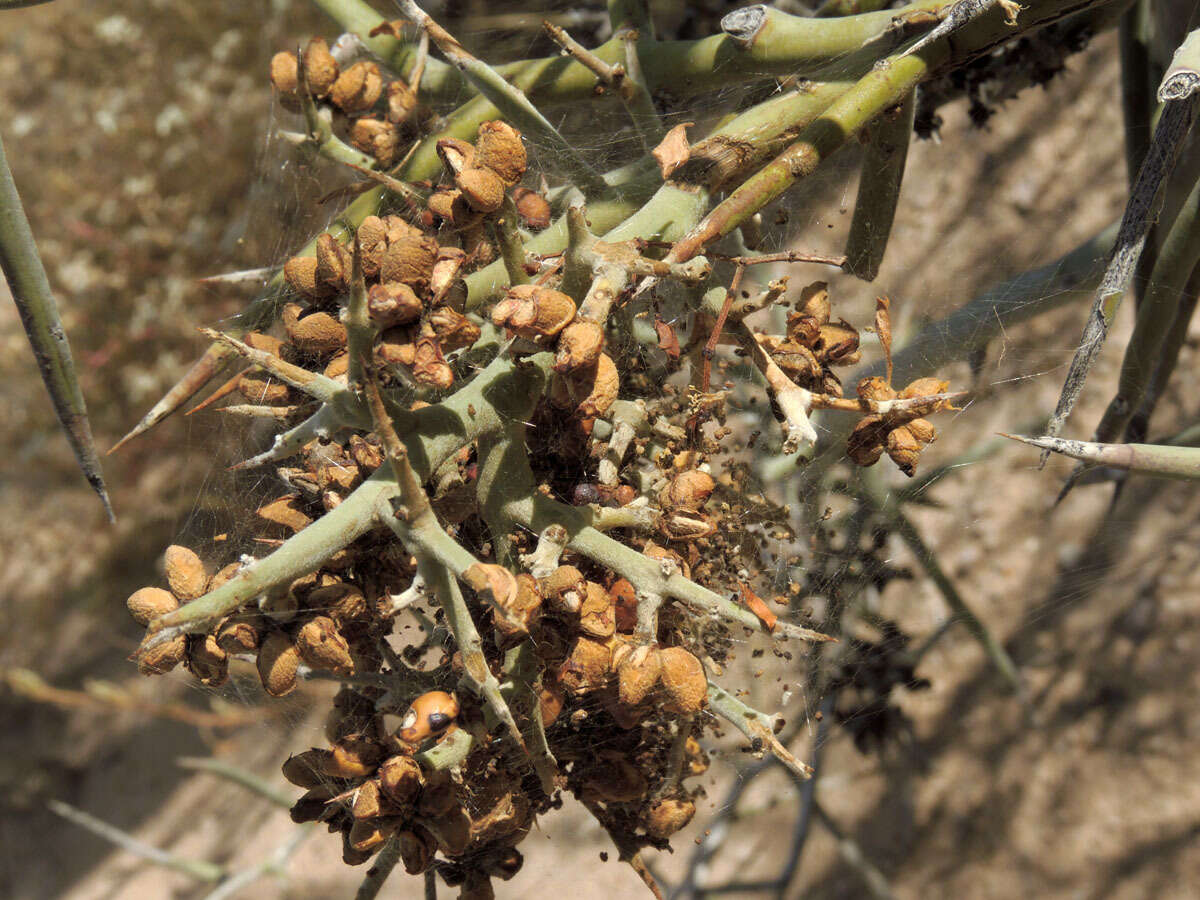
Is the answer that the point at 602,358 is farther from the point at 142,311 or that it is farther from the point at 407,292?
the point at 142,311

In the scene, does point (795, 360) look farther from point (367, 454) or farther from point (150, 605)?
point (150, 605)

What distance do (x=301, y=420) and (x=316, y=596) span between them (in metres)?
0.15

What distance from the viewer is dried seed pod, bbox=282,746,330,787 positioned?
0.70m

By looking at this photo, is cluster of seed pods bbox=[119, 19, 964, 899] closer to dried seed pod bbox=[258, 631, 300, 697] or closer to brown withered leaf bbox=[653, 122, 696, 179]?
dried seed pod bbox=[258, 631, 300, 697]

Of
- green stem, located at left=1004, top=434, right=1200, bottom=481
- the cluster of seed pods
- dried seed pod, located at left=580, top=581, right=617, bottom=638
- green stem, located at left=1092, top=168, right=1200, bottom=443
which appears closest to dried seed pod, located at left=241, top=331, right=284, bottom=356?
the cluster of seed pods

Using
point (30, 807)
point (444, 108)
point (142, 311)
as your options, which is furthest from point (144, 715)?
point (444, 108)

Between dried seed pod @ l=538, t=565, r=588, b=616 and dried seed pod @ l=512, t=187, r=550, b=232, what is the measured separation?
0.33 metres

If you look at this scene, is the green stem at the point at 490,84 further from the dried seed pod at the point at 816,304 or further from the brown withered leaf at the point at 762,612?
the brown withered leaf at the point at 762,612

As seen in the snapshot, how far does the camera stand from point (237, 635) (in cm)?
63

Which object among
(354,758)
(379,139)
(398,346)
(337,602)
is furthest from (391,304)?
(379,139)

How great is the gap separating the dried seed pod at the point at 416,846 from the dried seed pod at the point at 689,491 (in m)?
0.31

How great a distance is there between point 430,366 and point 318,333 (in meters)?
0.20

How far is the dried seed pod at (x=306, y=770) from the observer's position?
2.29 feet

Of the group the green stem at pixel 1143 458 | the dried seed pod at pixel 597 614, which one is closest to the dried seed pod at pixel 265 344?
the dried seed pod at pixel 597 614
